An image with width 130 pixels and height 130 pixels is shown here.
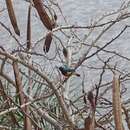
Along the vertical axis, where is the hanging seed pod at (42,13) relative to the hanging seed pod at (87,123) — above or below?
above

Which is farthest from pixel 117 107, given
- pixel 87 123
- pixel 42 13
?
pixel 42 13

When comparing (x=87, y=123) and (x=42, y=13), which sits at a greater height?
(x=42, y=13)

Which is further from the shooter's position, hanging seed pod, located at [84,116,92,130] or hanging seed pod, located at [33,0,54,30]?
hanging seed pod, located at [33,0,54,30]

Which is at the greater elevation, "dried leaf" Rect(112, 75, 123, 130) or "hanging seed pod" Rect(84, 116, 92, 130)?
"dried leaf" Rect(112, 75, 123, 130)

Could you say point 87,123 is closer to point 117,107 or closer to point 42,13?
point 117,107

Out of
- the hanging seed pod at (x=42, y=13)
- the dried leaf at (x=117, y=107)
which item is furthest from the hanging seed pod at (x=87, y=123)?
the hanging seed pod at (x=42, y=13)

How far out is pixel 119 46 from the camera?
267 centimetres

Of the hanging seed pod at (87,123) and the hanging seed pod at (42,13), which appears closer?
the hanging seed pod at (87,123)

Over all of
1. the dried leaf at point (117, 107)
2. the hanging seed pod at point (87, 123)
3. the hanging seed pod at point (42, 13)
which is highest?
the hanging seed pod at point (42, 13)

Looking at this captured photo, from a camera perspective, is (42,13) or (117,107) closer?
(117,107)

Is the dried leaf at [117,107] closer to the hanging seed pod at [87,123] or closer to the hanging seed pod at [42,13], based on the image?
the hanging seed pod at [87,123]

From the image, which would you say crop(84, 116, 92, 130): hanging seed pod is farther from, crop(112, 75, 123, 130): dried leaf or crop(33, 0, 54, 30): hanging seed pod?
crop(33, 0, 54, 30): hanging seed pod

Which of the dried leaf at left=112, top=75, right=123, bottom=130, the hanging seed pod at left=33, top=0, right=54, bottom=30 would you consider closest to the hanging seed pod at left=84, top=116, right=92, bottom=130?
the dried leaf at left=112, top=75, right=123, bottom=130

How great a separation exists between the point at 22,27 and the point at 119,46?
2.38ft
